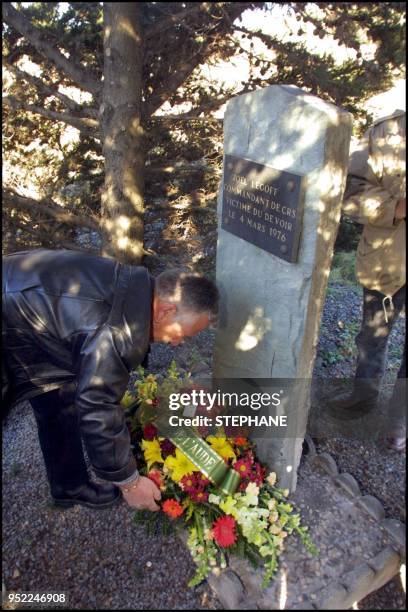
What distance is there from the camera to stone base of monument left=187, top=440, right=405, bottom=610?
2172 mm

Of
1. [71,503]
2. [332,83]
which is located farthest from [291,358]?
[332,83]

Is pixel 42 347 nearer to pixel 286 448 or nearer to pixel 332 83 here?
pixel 286 448

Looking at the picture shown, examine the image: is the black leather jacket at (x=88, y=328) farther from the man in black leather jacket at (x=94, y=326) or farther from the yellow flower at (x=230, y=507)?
the yellow flower at (x=230, y=507)

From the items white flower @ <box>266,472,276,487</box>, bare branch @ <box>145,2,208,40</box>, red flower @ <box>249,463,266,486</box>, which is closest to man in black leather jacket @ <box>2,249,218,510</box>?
red flower @ <box>249,463,266,486</box>

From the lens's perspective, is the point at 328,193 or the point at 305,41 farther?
the point at 305,41

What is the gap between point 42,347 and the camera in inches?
83.0

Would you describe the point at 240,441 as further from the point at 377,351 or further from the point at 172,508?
the point at 377,351

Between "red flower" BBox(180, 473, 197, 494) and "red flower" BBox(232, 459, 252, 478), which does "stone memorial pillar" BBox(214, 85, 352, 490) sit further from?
"red flower" BBox(180, 473, 197, 494)

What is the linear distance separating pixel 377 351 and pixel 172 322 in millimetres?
1655

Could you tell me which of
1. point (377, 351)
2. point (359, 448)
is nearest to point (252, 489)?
point (359, 448)

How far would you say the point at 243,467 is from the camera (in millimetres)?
2631

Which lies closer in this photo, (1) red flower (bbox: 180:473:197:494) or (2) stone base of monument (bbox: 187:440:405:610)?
(2) stone base of monument (bbox: 187:440:405:610)

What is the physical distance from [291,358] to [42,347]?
1.29 m

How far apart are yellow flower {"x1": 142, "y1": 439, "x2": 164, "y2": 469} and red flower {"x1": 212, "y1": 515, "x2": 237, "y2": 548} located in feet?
1.69
